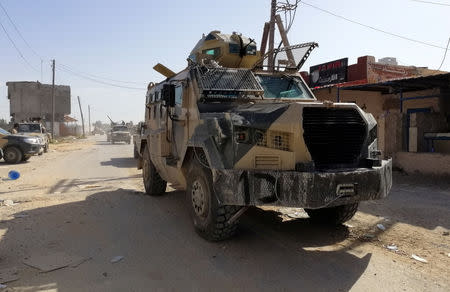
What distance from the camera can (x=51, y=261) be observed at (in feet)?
13.1

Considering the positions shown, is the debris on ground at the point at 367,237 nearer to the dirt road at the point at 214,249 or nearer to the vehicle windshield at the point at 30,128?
the dirt road at the point at 214,249

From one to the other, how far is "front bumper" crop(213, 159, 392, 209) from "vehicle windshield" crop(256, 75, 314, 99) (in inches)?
74.8

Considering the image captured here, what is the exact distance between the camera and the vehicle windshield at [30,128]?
18.3 meters

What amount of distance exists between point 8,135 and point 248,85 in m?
13.3

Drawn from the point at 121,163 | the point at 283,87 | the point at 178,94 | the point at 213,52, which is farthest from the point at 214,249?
the point at 121,163

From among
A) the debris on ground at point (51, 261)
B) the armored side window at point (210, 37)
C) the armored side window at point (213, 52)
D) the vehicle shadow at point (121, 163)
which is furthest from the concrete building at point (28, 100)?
the debris on ground at point (51, 261)

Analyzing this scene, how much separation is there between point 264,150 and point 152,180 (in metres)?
4.07

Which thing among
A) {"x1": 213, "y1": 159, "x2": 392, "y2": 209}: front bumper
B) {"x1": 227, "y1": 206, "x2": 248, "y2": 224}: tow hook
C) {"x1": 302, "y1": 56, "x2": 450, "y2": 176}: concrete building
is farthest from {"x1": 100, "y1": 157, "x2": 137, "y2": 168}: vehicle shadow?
{"x1": 213, "y1": 159, "x2": 392, "y2": 209}: front bumper

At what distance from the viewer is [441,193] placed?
794cm

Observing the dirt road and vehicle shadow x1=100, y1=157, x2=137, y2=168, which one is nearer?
the dirt road

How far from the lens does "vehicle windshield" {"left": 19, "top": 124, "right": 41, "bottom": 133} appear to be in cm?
1828

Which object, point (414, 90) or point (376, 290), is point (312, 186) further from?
point (414, 90)

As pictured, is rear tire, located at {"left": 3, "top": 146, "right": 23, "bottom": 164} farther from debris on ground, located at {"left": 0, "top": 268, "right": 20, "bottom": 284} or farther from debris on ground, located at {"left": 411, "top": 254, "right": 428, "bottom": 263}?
debris on ground, located at {"left": 411, "top": 254, "right": 428, "bottom": 263}

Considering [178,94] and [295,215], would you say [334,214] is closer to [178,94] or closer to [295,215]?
[295,215]
